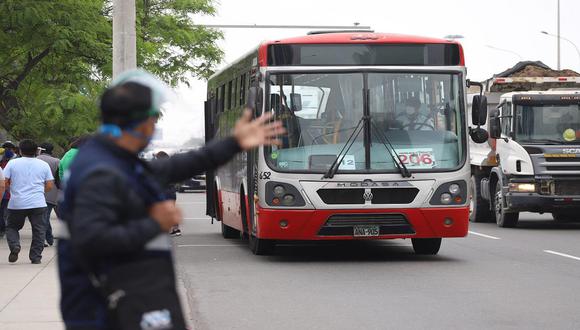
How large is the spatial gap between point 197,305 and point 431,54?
5953 mm

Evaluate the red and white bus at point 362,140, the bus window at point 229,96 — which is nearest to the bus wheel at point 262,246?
the red and white bus at point 362,140

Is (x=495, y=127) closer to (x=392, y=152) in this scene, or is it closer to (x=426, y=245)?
(x=426, y=245)

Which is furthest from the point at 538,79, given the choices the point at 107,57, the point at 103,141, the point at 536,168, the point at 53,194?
the point at 103,141

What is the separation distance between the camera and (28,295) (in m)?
12.2

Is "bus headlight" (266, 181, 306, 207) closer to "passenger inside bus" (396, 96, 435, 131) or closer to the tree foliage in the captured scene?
"passenger inside bus" (396, 96, 435, 131)

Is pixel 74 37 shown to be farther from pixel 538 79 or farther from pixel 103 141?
pixel 103 141

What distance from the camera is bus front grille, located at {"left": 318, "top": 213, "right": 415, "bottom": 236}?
15805mm

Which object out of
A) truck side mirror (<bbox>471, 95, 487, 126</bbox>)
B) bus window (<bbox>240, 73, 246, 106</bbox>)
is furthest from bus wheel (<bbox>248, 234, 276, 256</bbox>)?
truck side mirror (<bbox>471, 95, 487, 126</bbox>)

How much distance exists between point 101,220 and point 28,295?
8313mm

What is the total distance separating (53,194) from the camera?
1977 centimetres

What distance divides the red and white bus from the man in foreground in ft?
36.3

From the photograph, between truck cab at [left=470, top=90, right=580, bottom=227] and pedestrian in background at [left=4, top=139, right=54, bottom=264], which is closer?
pedestrian in background at [left=4, top=139, right=54, bottom=264]

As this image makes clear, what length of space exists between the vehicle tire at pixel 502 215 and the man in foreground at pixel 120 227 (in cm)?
2041

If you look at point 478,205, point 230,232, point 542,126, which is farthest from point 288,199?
point 478,205
